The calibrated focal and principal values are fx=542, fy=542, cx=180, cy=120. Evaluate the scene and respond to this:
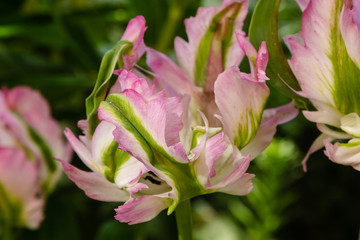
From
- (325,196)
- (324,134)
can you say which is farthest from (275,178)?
(325,196)

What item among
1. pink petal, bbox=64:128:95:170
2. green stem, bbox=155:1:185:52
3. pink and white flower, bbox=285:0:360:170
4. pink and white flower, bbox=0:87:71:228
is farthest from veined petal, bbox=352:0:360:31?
green stem, bbox=155:1:185:52

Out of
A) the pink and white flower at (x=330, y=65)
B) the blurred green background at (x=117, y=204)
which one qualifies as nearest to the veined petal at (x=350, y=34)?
the pink and white flower at (x=330, y=65)

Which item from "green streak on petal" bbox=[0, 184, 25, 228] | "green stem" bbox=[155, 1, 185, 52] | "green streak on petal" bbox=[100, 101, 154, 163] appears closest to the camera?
"green streak on petal" bbox=[100, 101, 154, 163]

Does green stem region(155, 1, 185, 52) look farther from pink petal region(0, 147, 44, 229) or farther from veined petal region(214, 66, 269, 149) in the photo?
veined petal region(214, 66, 269, 149)

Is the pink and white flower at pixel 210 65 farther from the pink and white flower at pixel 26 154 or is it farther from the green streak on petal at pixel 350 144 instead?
the pink and white flower at pixel 26 154

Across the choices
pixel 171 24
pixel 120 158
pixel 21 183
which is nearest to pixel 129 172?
pixel 120 158

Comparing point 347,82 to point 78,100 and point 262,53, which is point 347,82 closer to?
point 262,53

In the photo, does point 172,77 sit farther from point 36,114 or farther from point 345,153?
point 36,114
